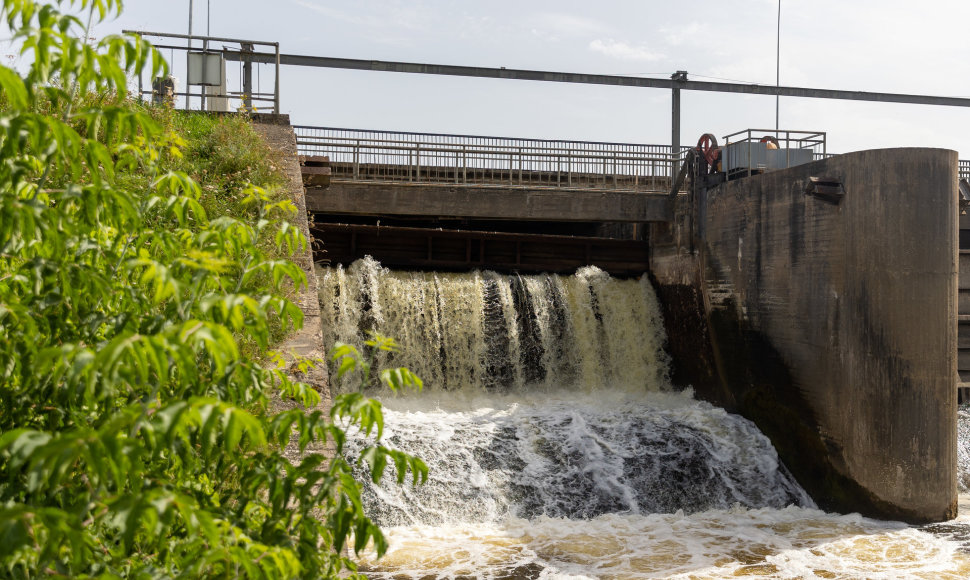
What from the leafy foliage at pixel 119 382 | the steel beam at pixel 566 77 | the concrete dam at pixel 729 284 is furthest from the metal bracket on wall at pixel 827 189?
the leafy foliage at pixel 119 382

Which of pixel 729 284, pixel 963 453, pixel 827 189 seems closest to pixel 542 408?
pixel 729 284

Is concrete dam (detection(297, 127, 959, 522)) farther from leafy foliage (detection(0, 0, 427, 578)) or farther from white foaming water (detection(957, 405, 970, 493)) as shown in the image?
leafy foliage (detection(0, 0, 427, 578))

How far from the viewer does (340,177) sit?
14.8m

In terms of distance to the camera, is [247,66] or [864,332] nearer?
[864,332]

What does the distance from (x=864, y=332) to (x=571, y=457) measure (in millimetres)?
4329

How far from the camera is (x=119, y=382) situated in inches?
87.0

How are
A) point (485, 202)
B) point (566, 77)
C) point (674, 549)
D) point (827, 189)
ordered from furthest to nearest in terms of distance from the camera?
point (566, 77) < point (485, 202) < point (827, 189) < point (674, 549)

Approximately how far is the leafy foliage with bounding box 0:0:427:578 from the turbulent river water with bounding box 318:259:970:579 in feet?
19.1

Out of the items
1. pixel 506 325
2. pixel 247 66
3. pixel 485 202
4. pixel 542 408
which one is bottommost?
pixel 542 408

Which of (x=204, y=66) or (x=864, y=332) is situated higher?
(x=204, y=66)

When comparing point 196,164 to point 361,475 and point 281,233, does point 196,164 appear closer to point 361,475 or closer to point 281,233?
point 361,475

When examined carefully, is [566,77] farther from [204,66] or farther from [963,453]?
[963,453]

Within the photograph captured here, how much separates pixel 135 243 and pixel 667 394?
41.7 ft

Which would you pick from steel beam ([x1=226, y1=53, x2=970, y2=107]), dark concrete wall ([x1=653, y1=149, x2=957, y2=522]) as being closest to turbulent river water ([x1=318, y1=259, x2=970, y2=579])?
dark concrete wall ([x1=653, y1=149, x2=957, y2=522])
